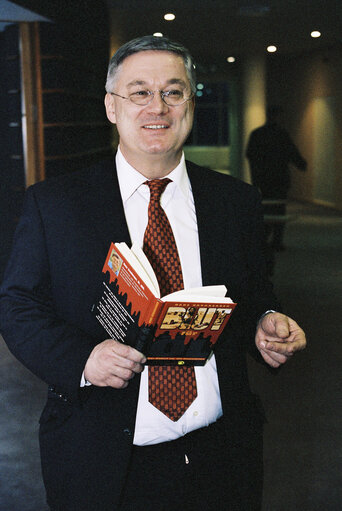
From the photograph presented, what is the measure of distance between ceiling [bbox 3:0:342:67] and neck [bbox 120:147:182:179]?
197 inches

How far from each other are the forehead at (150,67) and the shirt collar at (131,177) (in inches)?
8.2

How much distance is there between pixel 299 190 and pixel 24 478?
1406cm

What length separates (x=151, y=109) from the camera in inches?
60.3

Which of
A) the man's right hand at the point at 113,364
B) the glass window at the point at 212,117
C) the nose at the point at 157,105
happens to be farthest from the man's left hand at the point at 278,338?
the glass window at the point at 212,117

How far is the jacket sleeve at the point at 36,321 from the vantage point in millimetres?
1426

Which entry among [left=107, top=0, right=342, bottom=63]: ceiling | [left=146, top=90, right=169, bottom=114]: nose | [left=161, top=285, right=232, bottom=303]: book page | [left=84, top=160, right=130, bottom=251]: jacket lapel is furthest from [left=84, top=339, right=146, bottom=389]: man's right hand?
[left=107, top=0, right=342, bottom=63]: ceiling

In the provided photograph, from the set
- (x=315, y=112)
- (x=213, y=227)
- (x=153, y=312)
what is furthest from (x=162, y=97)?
(x=315, y=112)

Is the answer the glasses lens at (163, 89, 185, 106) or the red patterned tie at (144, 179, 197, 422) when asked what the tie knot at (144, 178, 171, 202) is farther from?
the glasses lens at (163, 89, 185, 106)

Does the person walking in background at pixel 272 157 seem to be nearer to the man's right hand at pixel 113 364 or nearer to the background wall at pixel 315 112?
the background wall at pixel 315 112

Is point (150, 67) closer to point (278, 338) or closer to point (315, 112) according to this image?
point (278, 338)

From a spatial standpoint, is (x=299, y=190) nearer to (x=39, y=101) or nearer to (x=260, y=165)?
(x=260, y=165)

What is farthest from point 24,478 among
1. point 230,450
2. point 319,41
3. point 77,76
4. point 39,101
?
point 319,41

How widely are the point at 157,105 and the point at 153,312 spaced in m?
0.58

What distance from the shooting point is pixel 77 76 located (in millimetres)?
6629
